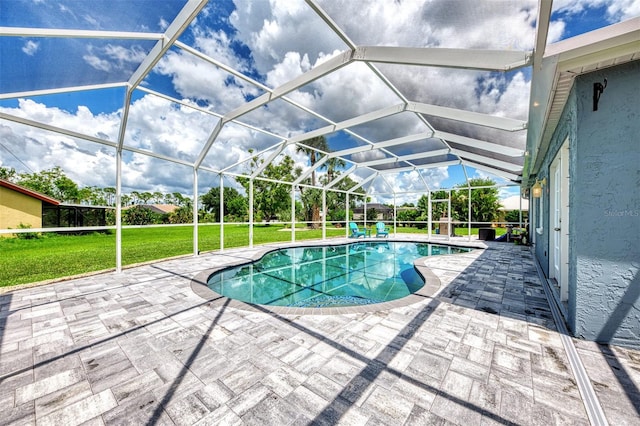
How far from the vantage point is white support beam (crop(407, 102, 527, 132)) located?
4929 millimetres

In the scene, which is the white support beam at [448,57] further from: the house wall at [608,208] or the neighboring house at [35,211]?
the neighboring house at [35,211]

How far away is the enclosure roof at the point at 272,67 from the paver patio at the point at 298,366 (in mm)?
2995

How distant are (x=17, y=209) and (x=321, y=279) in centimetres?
1074

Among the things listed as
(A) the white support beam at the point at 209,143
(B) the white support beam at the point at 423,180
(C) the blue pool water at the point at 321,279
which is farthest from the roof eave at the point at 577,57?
(B) the white support beam at the point at 423,180

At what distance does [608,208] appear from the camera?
8.89 feet

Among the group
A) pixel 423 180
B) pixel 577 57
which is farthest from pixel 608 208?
pixel 423 180

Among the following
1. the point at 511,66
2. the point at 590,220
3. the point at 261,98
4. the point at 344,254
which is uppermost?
the point at 261,98

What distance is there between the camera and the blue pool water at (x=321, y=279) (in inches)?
211

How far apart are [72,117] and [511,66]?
7.73 m

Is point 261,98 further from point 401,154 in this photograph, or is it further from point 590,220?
point 401,154

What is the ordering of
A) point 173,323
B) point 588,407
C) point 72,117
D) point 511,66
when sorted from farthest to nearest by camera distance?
point 72,117 < point 173,323 < point 511,66 < point 588,407

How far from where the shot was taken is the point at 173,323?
3.32m

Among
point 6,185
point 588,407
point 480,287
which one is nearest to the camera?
point 588,407

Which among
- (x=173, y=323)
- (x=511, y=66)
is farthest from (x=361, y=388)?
(x=511, y=66)
